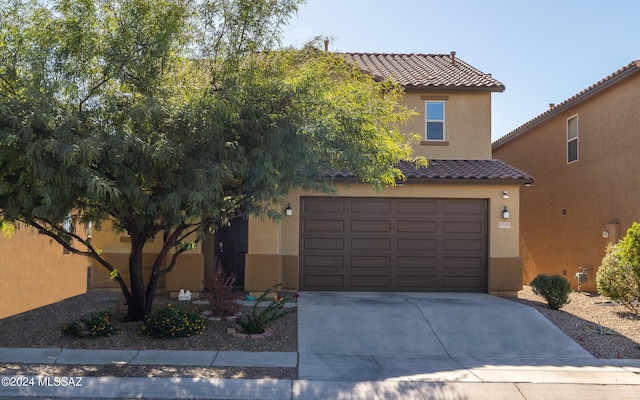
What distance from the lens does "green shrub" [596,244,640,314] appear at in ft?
38.2

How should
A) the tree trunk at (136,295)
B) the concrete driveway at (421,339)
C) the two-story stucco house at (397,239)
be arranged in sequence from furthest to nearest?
the two-story stucco house at (397,239), the tree trunk at (136,295), the concrete driveway at (421,339)

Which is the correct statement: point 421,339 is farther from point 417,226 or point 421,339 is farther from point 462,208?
point 462,208

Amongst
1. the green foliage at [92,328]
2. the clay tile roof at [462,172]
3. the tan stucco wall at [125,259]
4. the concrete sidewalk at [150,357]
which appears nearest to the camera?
the concrete sidewalk at [150,357]

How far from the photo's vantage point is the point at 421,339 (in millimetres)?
9461

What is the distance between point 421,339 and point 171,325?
168 inches

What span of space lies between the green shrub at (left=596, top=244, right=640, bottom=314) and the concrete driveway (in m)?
2.18

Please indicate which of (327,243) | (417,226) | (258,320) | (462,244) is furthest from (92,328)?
(462,244)

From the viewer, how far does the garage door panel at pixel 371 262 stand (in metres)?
13.6

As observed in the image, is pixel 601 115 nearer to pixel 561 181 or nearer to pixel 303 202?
pixel 561 181

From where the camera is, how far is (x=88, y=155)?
704 cm


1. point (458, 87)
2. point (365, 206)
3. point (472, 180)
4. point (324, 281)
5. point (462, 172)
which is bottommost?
point (324, 281)

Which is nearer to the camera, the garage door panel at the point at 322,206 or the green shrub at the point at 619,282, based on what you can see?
the green shrub at the point at 619,282

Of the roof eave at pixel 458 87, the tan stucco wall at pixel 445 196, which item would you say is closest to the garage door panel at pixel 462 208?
the tan stucco wall at pixel 445 196

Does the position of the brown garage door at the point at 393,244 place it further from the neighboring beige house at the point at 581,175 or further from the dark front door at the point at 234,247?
the neighboring beige house at the point at 581,175
